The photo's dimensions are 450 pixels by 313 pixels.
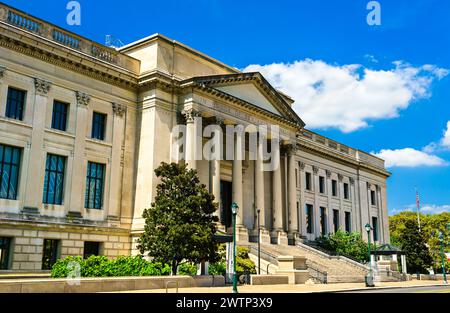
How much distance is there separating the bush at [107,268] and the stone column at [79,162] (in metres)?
Result: 4.66

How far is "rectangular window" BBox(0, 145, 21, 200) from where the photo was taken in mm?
28797

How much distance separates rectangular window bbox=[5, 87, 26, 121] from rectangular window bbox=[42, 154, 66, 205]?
323cm

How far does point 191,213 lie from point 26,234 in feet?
32.9

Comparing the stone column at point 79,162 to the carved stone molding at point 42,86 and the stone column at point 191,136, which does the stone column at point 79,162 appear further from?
the stone column at point 191,136

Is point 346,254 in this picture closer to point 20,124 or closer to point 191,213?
point 191,213

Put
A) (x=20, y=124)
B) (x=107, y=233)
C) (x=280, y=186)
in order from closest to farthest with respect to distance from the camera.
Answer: (x=20, y=124)
(x=107, y=233)
(x=280, y=186)

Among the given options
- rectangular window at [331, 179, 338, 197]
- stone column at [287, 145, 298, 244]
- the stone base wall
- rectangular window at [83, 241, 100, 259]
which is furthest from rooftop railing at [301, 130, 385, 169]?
rectangular window at [83, 241, 100, 259]

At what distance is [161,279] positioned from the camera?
24156mm

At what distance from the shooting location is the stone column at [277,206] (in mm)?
43906

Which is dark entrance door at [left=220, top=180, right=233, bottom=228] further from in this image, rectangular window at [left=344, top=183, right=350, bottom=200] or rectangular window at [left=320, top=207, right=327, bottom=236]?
rectangular window at [left=344, top=183, right=350, bottom=200]

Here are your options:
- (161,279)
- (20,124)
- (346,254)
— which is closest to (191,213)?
(161,279)

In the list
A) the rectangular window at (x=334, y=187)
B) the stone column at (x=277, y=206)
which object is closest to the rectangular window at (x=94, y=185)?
the stone column at (x=277, y=206)
